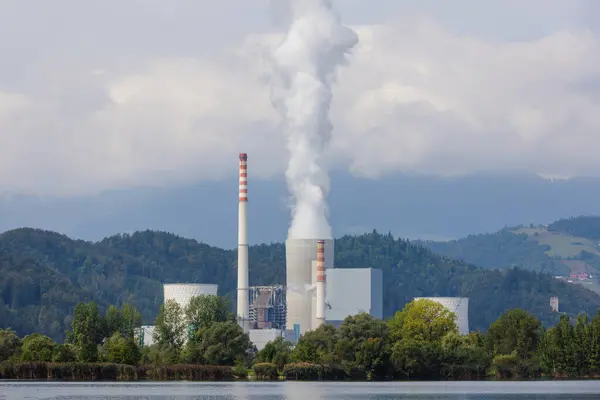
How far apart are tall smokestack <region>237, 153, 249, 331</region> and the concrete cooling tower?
4.57m

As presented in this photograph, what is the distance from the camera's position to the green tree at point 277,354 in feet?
309

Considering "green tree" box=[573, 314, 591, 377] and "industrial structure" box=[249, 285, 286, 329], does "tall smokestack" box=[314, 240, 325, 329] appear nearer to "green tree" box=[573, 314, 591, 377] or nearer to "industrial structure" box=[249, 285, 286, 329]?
"industrial structure" box=[249, 285, 286, 329]

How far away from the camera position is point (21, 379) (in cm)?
8706

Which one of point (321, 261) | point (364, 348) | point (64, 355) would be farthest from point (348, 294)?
point (64, 355)

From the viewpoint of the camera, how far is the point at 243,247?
4995 inches

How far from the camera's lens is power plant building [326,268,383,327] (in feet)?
425

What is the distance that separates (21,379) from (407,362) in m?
28.1

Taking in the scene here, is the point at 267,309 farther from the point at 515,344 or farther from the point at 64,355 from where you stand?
the point at 64,355

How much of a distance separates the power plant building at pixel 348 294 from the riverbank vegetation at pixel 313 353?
23.0 m

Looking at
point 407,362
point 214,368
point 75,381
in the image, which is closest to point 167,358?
point 214,368

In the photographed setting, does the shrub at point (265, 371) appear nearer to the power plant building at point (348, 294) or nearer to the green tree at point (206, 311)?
the green tree at point (206, 311)

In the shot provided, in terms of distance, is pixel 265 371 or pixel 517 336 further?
pixel 517 336

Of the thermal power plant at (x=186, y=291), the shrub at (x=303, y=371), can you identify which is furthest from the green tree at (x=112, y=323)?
the shrub at (x=303, y=371)

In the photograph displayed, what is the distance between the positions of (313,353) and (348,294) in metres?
38.0
